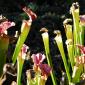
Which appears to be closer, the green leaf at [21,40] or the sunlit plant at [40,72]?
the sunlit plant at [40,72]

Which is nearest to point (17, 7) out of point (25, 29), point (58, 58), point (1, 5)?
point (1, 5)

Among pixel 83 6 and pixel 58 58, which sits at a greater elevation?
pixel 83 6

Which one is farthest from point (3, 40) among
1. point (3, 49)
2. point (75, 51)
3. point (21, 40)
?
point (75, 51)

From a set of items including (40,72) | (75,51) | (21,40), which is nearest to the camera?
(40,72)

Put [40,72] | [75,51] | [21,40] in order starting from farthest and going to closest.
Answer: [75,51] < [21,40] < [40,72]

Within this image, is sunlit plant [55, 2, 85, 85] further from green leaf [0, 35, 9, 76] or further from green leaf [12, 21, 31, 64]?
green leaf [0, 35, 9, 76]

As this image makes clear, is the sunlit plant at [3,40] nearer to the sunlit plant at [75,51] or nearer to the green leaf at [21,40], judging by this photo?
the green leaf at [21,40]

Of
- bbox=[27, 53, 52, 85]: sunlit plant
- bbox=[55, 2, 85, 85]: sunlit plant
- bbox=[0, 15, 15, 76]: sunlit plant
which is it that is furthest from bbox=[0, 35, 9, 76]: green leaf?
bbox=[55, 2, 85, 85]: sunlit plant

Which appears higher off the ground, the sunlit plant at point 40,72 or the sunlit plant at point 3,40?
the sunlit plant at point 3,40

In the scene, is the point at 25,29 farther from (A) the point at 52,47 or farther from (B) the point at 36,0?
(B) the point at 36,0

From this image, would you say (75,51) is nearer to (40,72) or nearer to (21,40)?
(21,40)

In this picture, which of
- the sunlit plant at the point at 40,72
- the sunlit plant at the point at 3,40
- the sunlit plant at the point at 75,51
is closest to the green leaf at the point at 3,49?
the sunlit plant at the point at 3,40
